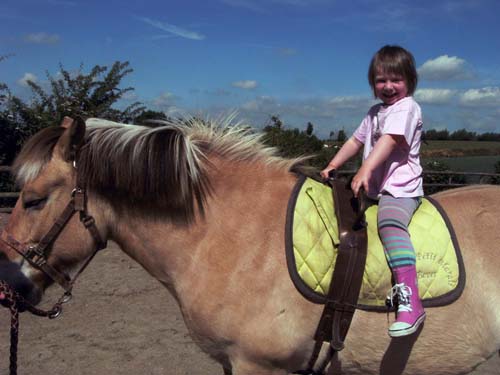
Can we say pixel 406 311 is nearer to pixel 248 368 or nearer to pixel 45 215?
pixel 248 368

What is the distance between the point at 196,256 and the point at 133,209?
40 centimetres

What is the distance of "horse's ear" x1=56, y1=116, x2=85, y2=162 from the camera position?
1982mm

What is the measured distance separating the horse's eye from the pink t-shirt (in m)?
1.67

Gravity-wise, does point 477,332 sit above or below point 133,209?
below

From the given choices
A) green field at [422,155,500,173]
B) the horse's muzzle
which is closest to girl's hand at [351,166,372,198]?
the horse's muzzle

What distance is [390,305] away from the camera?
205 centimetres

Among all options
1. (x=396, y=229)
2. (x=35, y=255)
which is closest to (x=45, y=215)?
(x=35, y=255)

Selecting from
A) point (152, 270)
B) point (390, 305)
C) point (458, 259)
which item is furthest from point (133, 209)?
point (458, 259)

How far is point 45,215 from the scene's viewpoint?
2023 millimetres

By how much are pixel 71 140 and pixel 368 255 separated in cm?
153

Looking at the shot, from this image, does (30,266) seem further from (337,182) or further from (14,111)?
(14,111)

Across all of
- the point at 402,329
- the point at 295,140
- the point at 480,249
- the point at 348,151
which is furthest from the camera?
the point at 295,140

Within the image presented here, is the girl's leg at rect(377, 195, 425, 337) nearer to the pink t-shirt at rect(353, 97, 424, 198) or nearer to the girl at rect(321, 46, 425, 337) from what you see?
the girl at rect(321, 46, 425, 337)

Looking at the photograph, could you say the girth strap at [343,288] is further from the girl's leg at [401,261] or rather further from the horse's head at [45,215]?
the horse's head at [45,215]
